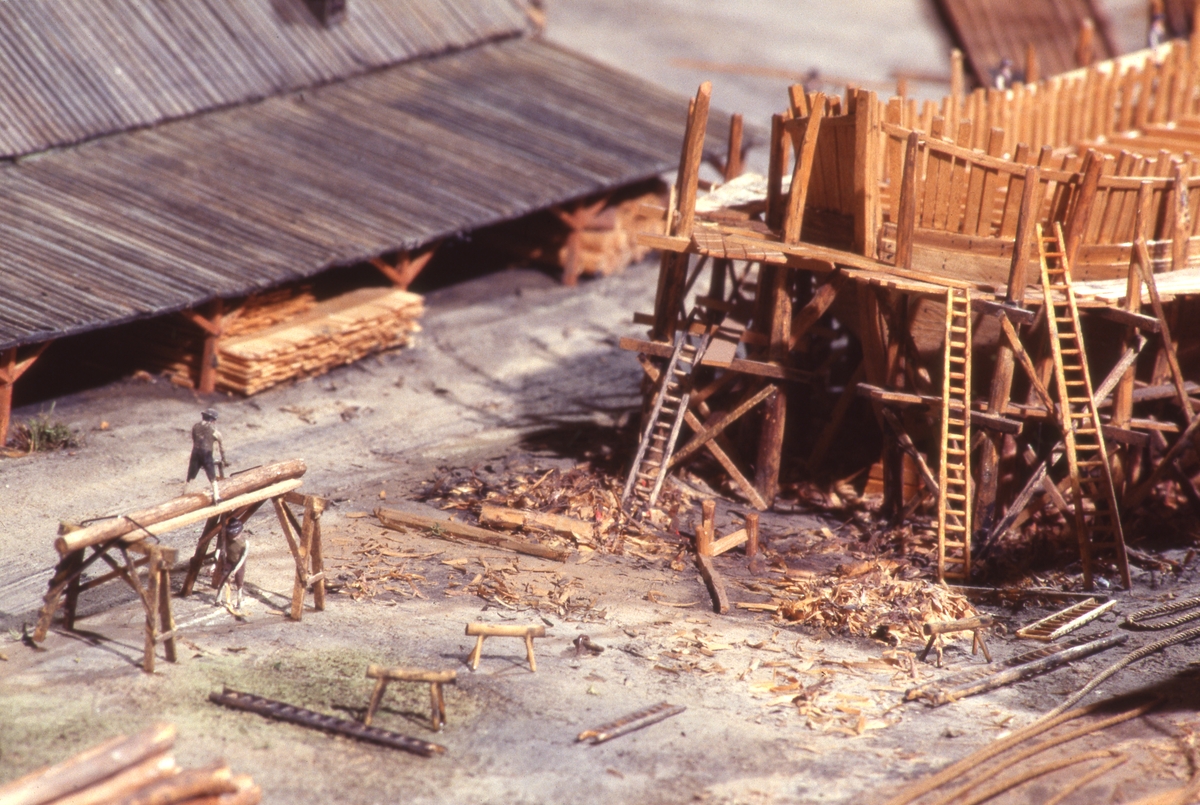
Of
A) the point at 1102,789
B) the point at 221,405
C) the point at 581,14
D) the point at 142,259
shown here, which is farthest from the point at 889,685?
the point at 581,14

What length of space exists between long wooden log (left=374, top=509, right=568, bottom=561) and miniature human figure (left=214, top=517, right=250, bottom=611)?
3.07 metres

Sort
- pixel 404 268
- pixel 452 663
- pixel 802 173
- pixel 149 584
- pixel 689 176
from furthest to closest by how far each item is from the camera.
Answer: pixel 404 268, pixel 689 176, pixel 802 173, pixel 452 663, pixel 149 584

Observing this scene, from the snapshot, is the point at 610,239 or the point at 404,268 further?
the point at 610,239

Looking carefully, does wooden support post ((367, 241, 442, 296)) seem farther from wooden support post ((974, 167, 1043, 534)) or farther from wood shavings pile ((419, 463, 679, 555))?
wooden support post ((974, 167, 1043, 534))

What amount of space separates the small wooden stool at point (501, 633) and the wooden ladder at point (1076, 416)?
311 inches

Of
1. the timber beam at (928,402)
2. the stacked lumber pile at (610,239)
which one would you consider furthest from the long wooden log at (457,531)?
the stacked lumber pile at (610,239)

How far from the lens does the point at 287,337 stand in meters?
25.0

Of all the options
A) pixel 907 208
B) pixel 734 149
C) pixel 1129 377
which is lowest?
pixel 1129 377

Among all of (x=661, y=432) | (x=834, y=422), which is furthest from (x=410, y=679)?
(x=834, y=422)

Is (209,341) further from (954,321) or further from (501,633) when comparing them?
(954,321)

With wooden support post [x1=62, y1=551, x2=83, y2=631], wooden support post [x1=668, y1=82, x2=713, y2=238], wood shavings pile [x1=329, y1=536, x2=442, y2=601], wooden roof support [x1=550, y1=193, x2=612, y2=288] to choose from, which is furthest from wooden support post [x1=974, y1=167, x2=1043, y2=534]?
wooden roof support [x1=550, y1=193, x2=612, y2=288]

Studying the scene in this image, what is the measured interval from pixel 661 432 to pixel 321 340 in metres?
7.22

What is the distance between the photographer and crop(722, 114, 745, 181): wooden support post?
2286cm

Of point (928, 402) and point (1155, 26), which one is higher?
point (1155, 26)
